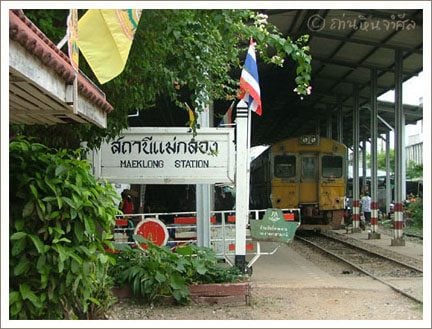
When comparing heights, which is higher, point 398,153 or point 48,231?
point 398,153

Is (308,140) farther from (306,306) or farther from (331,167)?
(306,306)

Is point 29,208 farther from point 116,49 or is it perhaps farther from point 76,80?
point 116,49

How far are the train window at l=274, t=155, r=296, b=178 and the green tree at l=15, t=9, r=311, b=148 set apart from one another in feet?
43.6

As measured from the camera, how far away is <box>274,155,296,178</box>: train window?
69.1ft

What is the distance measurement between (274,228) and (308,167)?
12.7m

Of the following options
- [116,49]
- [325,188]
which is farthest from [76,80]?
[325,188]

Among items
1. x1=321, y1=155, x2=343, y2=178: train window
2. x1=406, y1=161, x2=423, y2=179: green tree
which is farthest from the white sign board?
x1=406, y1=161, x2=423, y2=179: green tree

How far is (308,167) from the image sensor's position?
69.5 ft

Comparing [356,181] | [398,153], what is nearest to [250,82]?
[398,153]

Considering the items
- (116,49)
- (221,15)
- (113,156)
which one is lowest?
(113,156)

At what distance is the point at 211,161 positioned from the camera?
881 centimetres

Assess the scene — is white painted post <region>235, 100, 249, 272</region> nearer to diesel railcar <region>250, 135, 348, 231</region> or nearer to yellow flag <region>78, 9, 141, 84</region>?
yellow flag <region>78, 9, 141, 84</region>

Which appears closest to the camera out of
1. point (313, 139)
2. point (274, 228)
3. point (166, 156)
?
point (274, 228)

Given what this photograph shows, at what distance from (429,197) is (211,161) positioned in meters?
4.12
